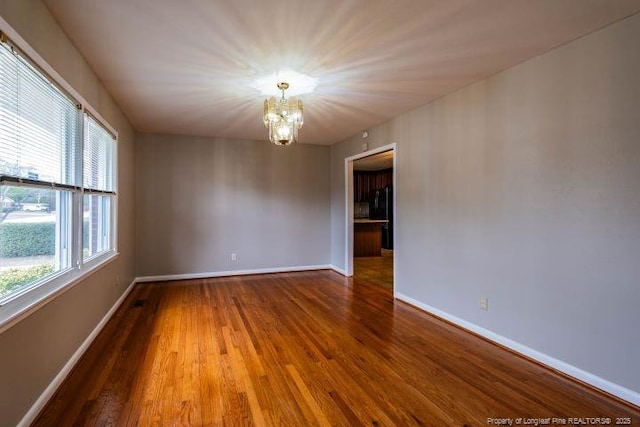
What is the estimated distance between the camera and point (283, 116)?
3.03 meters

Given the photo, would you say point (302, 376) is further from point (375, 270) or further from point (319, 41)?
point (375, 270)

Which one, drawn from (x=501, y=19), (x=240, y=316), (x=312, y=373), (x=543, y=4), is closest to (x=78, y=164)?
(x=240, y=316)

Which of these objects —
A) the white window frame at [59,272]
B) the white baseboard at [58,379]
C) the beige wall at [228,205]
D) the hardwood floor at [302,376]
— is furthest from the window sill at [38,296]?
the beige wall at [228,205]

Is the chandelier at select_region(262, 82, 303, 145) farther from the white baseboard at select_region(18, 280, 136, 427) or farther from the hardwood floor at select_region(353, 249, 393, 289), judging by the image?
the hardwood floor at select_region(353, 249, 393, 289)

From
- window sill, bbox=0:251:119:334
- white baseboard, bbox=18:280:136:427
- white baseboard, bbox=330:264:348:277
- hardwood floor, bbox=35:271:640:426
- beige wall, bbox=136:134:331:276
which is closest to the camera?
window sill, bbox=0:251:119:334

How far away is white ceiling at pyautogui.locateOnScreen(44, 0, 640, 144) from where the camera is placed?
195cm

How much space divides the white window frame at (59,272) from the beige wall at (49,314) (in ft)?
0.18

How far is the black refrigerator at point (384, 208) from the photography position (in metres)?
9.23

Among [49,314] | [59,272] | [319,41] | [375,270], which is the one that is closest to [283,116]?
[319,41]

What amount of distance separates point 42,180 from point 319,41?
2068mm

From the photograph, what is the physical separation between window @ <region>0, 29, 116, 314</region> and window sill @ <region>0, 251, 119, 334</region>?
0.01 meters

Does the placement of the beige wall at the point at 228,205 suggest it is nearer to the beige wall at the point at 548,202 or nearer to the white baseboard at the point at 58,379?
the white baseboard at the point at 58,379

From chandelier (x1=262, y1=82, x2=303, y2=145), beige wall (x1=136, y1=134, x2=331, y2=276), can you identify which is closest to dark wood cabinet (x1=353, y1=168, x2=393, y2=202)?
beige wall (x1=136, y1=134, x2=331, y2=276)

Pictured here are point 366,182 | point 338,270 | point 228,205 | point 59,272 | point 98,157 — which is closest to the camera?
point 59,272
